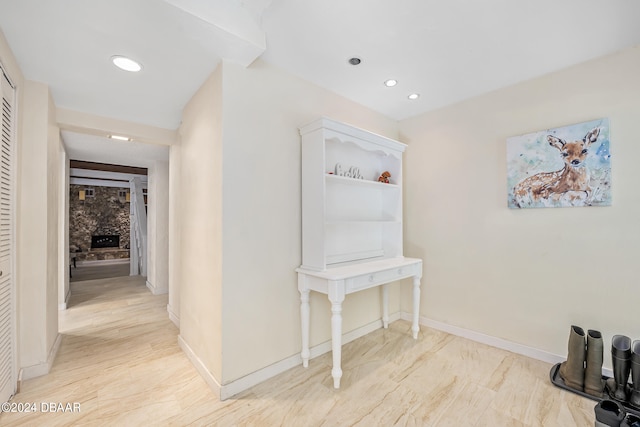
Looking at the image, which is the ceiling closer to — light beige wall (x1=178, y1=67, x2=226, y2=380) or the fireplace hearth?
light beige wall (x1=178, y1=67, x2=226, y2=380)

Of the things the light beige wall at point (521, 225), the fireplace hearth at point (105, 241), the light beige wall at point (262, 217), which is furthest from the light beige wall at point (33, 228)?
the fireplace hearth at point (105, 241)

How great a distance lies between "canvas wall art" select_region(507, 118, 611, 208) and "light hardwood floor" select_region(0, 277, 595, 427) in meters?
1.37

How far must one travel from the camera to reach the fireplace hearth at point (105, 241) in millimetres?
8253

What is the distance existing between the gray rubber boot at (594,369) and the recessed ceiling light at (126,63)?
3.68m

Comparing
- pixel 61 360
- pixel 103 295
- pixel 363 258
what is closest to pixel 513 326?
pixel 363 258

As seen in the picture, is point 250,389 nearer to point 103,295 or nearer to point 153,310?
point 153,310

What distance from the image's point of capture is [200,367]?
222 cm

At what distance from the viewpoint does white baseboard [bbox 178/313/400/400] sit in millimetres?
1937

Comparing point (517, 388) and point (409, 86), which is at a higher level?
point (409, 86)

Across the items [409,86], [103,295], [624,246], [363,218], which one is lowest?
[103,295]

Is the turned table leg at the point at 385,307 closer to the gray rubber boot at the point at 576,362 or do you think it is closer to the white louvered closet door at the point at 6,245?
the gray rubber boot at the point at 576,362

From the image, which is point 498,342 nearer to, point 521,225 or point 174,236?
point 521,225

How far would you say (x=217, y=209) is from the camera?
1992 millimetres

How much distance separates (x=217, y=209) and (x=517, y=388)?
2478 millimetres
